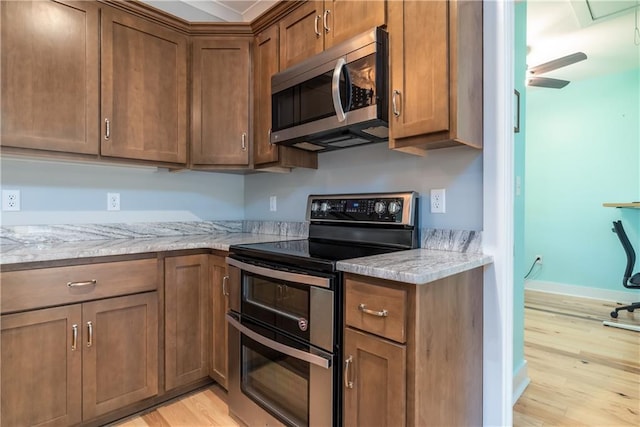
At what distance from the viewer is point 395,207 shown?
1.60 meters

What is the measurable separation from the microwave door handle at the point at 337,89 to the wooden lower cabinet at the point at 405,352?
74 centimetres

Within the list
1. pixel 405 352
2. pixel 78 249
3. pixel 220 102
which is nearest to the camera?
pixel 405 352

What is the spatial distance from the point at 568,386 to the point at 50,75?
10.9 feet

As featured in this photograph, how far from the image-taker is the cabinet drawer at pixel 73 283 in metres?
1.34

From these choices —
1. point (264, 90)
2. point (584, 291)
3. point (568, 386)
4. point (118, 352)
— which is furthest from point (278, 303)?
point (584, 291)

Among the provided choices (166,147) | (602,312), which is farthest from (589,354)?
(166,147)

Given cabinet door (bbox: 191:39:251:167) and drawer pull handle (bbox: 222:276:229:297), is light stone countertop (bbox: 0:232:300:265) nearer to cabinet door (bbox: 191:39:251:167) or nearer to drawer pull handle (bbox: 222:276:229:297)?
drawer pull handle (bbox: 222:276:229:297)

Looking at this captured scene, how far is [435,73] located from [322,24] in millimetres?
741

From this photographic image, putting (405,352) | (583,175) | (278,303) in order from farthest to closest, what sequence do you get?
1. (583,175)
2. (278,303)
3. (405,352)

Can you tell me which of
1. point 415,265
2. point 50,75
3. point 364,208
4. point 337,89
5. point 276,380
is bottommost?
point 276,380

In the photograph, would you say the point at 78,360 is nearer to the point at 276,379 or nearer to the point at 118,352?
the point at 118,352

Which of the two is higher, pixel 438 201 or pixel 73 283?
pixel 438 201

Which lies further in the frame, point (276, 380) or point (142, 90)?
point (142, 90)

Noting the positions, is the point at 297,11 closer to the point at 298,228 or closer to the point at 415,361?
the point at 298,228
